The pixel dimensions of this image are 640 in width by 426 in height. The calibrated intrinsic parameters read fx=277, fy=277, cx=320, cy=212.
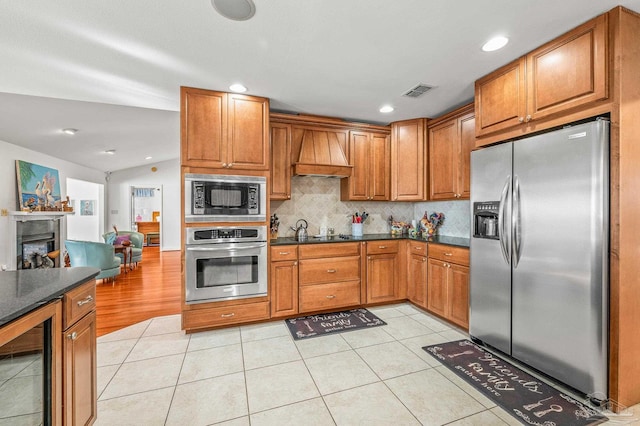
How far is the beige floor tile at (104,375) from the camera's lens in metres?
2.03

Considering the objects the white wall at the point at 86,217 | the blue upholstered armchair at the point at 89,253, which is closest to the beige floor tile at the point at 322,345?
the blue upholstered armchair at the point at 89,253

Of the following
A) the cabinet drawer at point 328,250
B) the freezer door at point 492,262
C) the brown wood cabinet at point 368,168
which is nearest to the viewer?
the freezer door at point 492,262

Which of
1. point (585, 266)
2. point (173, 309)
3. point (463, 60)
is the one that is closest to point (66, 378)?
point (173, 309)

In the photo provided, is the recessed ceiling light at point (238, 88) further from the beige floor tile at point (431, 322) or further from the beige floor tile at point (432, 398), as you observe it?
the beige floor tile at point (431, 322)

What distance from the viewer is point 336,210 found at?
162 inches

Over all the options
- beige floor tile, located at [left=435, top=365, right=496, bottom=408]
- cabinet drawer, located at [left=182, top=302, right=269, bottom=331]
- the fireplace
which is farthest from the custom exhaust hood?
the fireplace

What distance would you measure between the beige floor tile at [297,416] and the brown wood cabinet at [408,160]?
276 cm

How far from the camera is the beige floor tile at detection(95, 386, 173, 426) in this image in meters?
1.71

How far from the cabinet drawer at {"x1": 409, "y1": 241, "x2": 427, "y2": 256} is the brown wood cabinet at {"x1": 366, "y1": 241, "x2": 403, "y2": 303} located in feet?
0.55

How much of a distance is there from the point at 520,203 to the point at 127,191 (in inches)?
398

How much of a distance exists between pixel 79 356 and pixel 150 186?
8.65 metres

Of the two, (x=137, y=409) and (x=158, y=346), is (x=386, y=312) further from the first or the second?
(x=137, y=409)

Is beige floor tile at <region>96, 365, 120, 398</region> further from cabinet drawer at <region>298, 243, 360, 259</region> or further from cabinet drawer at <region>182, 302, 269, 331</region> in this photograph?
cabinet drawer at <region>298, 243, 360, 259</region>

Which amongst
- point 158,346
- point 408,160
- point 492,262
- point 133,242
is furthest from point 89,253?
point 492,262
